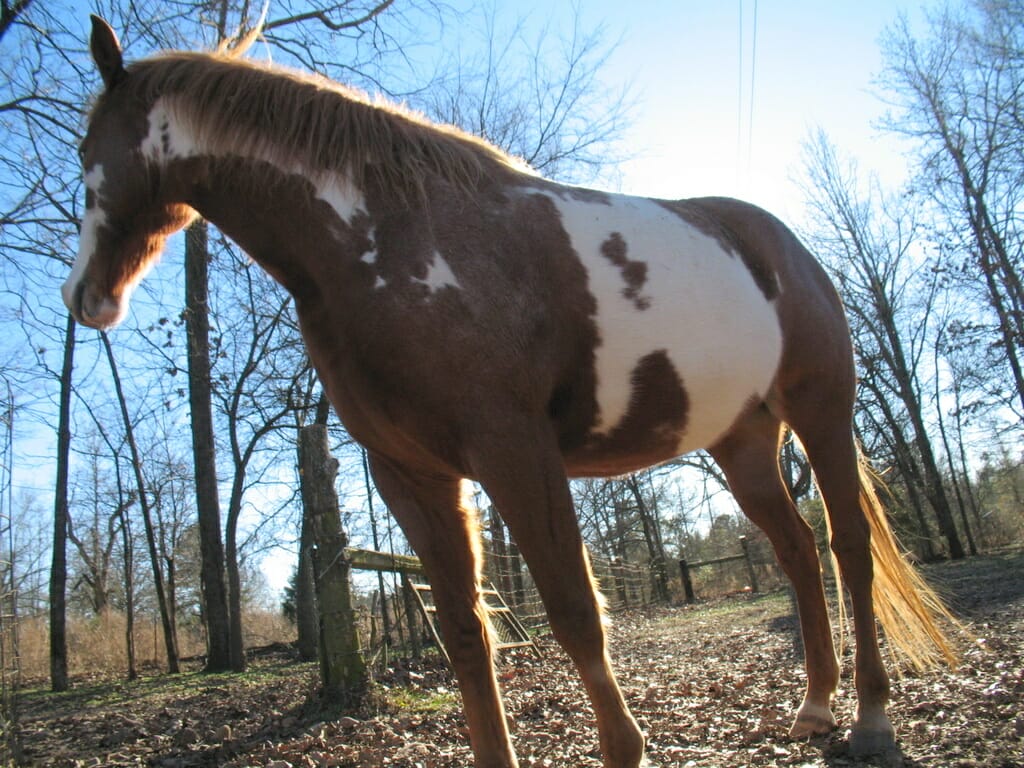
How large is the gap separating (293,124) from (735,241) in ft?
5.63

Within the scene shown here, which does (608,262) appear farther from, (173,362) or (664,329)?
(173,362)

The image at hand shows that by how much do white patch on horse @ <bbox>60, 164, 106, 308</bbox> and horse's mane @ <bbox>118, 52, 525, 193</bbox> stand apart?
0.94 feet

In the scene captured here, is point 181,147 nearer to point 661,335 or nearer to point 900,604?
point 661,335

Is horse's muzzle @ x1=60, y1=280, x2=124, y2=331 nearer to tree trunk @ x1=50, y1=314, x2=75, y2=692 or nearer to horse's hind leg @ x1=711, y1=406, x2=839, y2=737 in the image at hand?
horse's hind leg @ x1=711, y1=406, x2=839, y2=737

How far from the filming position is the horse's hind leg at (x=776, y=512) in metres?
3.06

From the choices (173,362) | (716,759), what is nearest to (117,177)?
(716,759)

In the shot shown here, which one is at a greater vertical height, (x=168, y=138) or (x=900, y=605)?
(x=168, y=138)

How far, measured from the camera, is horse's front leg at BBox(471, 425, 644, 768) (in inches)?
71.9

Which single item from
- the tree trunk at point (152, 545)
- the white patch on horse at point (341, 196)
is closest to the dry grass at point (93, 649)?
the tree trunk at point (152, 545)

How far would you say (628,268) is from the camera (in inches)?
90.3

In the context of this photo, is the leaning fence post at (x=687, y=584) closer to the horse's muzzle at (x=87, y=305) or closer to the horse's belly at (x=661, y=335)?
the horse's belly at (x=661, y=335)

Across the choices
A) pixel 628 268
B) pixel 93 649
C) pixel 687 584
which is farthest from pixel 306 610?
pixel 628 268

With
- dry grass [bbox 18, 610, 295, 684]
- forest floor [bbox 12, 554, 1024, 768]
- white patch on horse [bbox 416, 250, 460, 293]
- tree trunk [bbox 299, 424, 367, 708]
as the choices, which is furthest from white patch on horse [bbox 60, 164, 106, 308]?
dry grass [bbox 18, 610, 295, 684]

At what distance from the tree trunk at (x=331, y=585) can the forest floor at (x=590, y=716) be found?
9.2 inches
